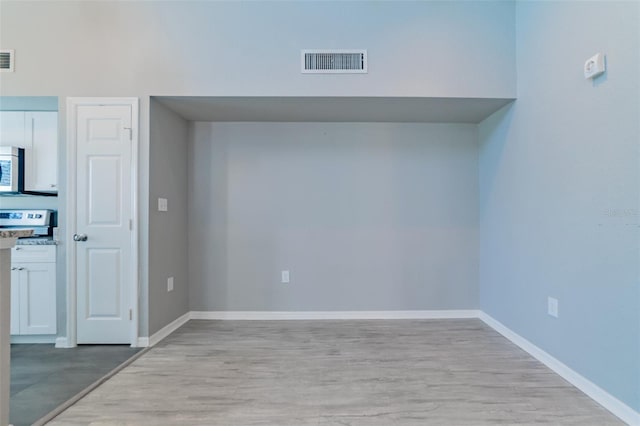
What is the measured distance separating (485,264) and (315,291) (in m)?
1.83

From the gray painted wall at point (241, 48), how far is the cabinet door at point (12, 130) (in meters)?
0.39

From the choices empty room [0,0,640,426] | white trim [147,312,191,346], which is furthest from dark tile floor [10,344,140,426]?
white trim [147,312,191,346]

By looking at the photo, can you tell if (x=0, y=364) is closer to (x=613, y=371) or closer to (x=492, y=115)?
(x=613, y=371)

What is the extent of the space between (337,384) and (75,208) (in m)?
2.54

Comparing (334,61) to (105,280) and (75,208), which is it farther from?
(105,280)

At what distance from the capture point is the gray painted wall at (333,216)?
11.1 feet

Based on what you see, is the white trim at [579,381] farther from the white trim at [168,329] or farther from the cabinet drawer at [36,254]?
the cabinet drawer at [36,254]

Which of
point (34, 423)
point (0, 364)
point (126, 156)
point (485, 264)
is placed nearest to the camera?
point (0, 364)

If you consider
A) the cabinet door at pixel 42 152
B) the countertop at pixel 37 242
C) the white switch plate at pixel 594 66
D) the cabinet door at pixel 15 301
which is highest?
the white switch plate at pixel 594 66

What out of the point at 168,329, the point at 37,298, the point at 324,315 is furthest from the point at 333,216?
the point at 37,298

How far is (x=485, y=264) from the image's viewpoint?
3.28m

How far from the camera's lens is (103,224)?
2.64 meters

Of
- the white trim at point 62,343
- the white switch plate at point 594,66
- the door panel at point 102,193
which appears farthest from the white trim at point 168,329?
the white switch plate at point 594,66

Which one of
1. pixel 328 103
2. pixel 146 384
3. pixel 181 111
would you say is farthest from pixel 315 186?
pixel 146 384
